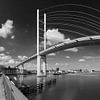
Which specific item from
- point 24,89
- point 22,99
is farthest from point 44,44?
point 22,99

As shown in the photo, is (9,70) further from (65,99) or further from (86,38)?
(65,99)

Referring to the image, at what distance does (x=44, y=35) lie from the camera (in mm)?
51469

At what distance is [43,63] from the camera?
182 feet

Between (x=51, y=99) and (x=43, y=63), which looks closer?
(x=51, y=99)

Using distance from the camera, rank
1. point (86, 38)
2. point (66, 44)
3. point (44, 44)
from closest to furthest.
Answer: point (86, 38), point (66, 44), point (44, 44)

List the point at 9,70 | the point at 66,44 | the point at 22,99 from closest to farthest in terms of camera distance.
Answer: the point at 22,99 → the point at 66,44 → the point at 9,70

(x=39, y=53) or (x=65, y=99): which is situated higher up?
(x=39, y=53)

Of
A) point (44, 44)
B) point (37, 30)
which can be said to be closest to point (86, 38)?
point (44, 44)

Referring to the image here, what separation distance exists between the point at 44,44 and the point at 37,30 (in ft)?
21.2

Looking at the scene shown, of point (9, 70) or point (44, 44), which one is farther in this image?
→ point (9, 70)

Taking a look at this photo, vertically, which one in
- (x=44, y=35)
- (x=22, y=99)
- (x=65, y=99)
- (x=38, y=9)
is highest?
(x=38, y=9)

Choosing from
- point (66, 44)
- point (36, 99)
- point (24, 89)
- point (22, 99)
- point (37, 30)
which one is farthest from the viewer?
point (37, 30)

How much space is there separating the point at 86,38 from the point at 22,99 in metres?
34.1

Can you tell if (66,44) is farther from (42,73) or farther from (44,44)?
(42,73)
